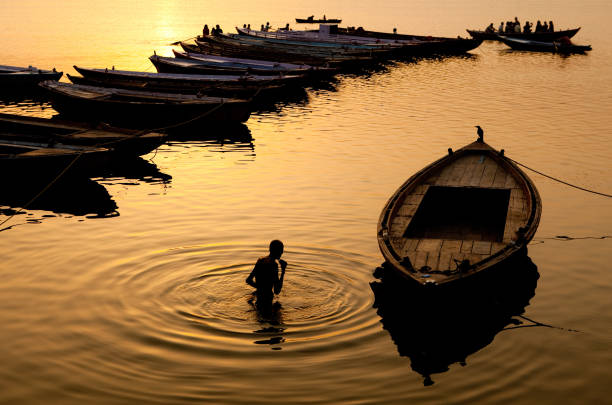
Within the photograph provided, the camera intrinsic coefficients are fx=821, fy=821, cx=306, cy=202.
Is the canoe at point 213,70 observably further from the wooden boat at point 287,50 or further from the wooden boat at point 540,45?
the wooden boat at point 540,45

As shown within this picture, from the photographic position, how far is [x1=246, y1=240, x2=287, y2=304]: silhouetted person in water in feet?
40.8

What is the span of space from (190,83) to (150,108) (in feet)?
15.7

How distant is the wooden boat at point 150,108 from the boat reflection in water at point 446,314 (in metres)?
16.0

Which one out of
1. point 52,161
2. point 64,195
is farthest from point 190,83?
point 64,195

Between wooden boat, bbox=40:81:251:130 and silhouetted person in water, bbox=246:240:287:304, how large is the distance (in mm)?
16502

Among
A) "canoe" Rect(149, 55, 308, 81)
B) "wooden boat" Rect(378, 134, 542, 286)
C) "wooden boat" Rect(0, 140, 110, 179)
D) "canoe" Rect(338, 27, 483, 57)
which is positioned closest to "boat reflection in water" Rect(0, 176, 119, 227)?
"wooden boat" Rect(0, 140, 110, 179)

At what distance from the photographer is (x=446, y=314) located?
1340 cm

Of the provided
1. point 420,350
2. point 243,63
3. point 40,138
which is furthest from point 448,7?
point 420,350

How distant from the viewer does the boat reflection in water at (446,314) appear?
1223 centimetres

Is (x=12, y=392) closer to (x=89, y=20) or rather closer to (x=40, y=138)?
(x=40, y=138)

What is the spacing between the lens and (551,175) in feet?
77.5

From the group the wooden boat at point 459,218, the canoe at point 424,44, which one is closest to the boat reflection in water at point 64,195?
the wooden boat at point 459,218

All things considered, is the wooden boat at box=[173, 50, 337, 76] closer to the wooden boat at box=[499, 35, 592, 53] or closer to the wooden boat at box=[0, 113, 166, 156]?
the wooden boat at box=[0, 113, 166, 156]

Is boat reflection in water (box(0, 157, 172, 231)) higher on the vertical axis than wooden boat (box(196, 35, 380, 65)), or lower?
lower
